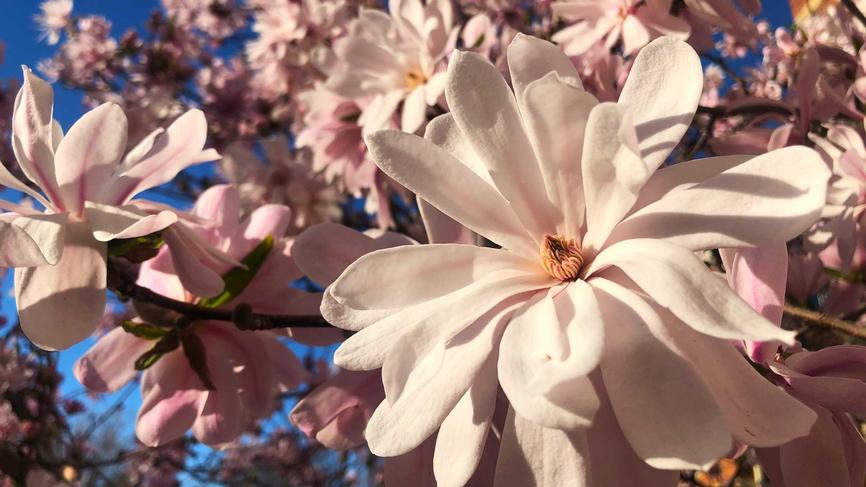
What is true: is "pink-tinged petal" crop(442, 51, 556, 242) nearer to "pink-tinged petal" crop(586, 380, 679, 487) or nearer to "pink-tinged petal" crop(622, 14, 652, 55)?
"pink-tinged petal" crop(586, 380, 679, 487)

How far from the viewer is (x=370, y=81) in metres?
1.17

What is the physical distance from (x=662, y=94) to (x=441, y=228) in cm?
24

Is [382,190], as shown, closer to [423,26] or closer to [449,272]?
[423,26]

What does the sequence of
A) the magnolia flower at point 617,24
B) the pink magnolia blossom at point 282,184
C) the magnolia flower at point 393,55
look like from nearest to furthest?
the magnolia flower at point 617,24, the magnolia flower at point 393,55, the pink magnolia blossom at point 282,184

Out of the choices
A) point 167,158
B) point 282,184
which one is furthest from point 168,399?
point 282,184

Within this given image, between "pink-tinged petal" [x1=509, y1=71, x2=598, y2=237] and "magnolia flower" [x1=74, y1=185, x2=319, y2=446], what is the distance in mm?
361

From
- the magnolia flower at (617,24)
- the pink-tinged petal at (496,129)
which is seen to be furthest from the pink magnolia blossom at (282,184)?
the pink-tinged petal at (496,129)

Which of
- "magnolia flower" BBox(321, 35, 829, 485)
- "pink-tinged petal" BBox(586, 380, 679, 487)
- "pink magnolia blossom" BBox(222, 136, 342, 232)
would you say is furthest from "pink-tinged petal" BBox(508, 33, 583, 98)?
"pink magnolia blossom" BBox(222, 136, 342, 232)

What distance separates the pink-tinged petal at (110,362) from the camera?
2.37 ft

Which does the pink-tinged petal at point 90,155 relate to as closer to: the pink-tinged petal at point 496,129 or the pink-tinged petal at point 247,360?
the pink-tinged petal at point 247,360

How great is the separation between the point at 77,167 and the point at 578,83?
1.50ft

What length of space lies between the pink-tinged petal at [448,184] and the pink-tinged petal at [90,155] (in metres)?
0.31

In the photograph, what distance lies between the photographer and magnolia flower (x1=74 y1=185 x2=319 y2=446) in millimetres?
721

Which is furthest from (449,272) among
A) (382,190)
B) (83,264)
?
(382,190)
